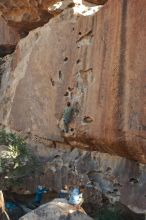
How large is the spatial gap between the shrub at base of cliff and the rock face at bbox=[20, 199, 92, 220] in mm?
2731

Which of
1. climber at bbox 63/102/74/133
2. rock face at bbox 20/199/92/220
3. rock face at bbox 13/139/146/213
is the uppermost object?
climber at bbox 63/102/74/133

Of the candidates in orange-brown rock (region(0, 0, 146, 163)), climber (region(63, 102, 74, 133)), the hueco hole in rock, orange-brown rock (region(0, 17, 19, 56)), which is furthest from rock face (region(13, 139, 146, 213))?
orange-brown rock (region(0, 17, 19, 56))

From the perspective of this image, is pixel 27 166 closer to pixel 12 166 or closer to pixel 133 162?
pixel 12 166

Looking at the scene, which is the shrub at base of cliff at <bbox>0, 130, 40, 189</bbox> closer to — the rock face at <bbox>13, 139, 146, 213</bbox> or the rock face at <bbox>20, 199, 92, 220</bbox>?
the rock face at <bbox>13, 139, 146, 213</bbox>

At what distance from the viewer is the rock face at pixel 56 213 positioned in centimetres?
745

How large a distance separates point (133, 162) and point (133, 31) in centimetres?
250

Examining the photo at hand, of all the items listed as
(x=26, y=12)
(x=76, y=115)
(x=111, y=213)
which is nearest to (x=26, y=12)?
(x=26, y=12)

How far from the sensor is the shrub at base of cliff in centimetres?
1021

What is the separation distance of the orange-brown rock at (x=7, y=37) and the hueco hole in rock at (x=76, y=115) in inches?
83.5

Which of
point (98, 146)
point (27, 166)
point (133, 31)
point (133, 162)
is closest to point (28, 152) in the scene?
point (27, 166)

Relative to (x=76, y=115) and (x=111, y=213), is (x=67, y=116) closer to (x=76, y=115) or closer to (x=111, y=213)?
(x=76, y=115)

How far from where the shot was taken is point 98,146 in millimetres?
9562

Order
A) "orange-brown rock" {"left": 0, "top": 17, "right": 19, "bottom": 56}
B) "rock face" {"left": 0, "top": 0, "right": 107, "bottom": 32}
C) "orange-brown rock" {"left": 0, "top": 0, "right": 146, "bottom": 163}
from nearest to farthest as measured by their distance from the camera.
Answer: "orange-brown rock" {"left": 0, "top": 0, "right": 146, "bottom": 163} < "rock face" {"left": 0, "top": 0, "right": 107, "bottom": 32} < "orange-brown rock" {"left": 0, "top": 17, "right": 19, "bottom": 56}

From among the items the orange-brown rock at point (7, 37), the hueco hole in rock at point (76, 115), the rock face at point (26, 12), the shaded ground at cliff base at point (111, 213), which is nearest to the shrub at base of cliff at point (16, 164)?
the hueco hole in rock at point (76, 115)
